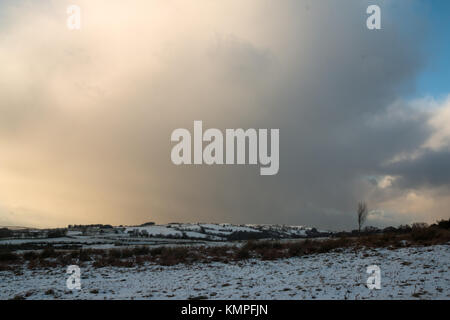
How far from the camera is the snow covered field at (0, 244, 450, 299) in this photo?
1629 cm

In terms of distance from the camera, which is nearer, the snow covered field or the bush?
the snow covered field

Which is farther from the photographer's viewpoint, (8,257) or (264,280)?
(8,257)

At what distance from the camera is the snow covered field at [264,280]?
16.3m

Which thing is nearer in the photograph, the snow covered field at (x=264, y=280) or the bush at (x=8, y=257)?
the snow covered field at (x=264, y=280)

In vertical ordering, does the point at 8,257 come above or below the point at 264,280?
below

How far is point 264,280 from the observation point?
21.8m

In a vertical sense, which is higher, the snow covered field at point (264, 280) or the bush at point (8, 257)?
the snow covered field at point (264, 280)

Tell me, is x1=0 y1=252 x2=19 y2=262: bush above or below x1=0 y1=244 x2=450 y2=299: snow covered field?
below
